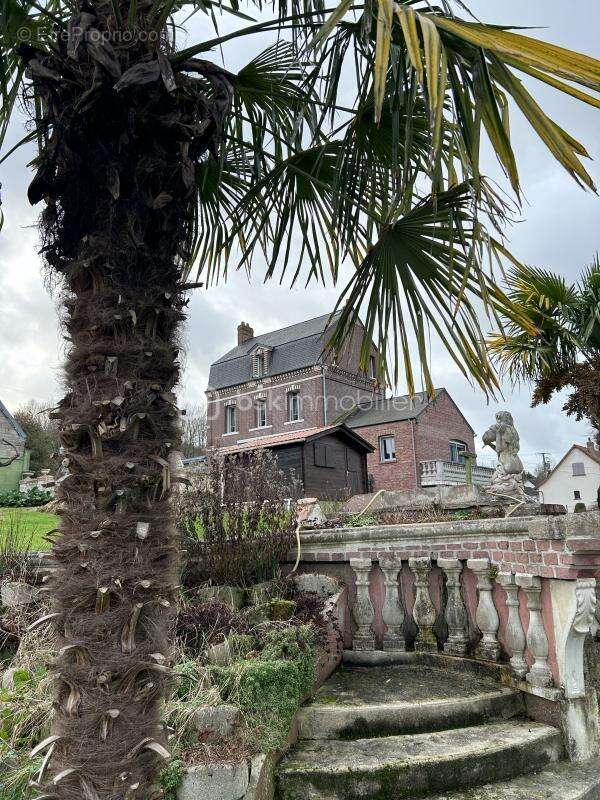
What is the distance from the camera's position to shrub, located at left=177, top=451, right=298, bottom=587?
4.98m

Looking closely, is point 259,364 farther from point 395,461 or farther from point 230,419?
point 395,461

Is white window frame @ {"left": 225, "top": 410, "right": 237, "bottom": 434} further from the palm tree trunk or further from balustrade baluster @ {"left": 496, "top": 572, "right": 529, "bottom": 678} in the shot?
the palm tree trunk

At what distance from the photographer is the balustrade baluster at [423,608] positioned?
4316 mm

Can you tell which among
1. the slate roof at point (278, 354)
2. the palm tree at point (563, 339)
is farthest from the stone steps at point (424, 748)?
the slate roof at point (278, 354)

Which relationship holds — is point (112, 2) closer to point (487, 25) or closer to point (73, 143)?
point (73, 143)

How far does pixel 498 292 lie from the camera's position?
2.68 metres

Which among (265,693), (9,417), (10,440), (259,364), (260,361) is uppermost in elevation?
(260,361)

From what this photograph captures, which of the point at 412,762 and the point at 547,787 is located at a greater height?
the point at 412,762

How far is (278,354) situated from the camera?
30203mm

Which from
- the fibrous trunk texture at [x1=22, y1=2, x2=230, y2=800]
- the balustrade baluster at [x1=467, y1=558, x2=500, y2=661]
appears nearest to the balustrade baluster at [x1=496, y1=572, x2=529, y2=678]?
the balustrade baluster at [x1=467, y1=558, x2=500, y2=661]

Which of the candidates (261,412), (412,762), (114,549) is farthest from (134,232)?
(261,412)

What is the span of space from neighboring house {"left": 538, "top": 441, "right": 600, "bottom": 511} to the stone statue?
105ft

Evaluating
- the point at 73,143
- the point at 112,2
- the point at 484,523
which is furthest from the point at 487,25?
the point at 484,523

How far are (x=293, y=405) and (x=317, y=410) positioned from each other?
191cm
